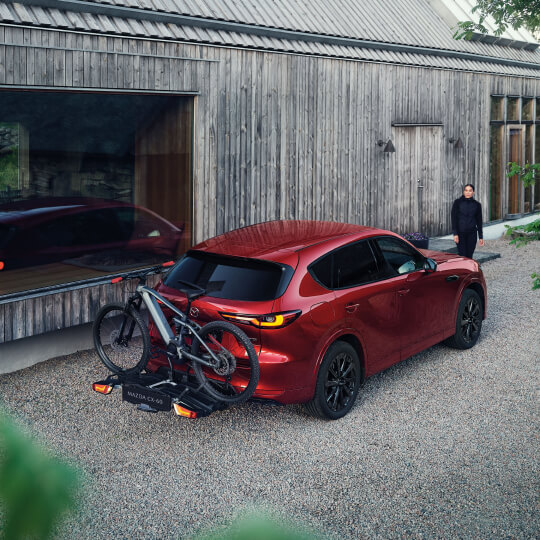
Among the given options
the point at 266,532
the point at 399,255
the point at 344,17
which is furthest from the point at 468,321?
the point at 266,532

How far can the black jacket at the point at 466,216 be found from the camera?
12.2 meters

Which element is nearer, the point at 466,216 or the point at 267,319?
the point at 267,319

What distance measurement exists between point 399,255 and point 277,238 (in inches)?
62.8

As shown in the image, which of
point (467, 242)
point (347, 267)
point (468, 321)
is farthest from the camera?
point (467, 242)

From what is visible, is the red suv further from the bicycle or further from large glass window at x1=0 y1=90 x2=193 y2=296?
large glass window at x1=0 y1=90 x2=193 y2=296

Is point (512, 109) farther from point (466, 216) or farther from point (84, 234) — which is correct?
point (84, 234)

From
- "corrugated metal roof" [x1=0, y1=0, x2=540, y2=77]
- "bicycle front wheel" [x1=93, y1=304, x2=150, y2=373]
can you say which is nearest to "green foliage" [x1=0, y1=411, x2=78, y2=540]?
"bicycle front wheel" [x1=93, y1=304, x2=150, y2=373]

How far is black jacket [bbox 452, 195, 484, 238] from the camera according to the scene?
1220cm

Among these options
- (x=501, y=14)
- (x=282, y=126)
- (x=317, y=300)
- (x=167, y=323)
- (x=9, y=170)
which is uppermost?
(x=501, y=14)

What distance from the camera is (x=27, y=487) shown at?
21.8 inches

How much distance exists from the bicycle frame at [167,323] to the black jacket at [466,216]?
7.20 metres

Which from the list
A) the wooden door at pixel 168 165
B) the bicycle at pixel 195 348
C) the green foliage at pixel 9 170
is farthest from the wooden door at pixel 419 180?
the bicycle at pixel 195 348

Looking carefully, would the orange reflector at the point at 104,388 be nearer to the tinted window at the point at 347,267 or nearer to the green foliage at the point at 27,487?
the tinted window at the point at 347,267

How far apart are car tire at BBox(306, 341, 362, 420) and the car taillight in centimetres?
64
